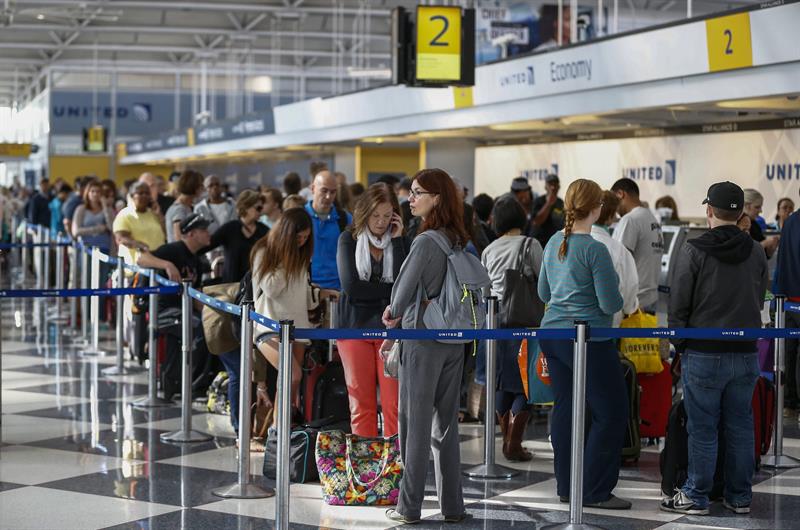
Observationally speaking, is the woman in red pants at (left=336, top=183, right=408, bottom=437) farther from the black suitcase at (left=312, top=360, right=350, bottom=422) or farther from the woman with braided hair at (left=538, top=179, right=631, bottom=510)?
the woman with braided hair at (left=538, top=179, right=631, bottom=510)

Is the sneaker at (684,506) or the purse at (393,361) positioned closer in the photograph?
the purse at (393,361)

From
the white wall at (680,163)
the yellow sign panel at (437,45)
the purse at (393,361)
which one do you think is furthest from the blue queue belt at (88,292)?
the white wall at (680,163)

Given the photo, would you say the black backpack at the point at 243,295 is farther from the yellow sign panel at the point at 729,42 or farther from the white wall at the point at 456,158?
the white wall at the point at 456,158

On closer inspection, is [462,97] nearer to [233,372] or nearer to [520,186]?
[520,186]

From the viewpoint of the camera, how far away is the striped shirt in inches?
211

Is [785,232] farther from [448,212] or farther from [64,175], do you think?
[64,175]

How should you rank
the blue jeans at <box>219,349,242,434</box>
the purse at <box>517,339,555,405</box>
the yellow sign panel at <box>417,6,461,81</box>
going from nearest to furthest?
the purse at <box>517,339,555,405</box> < the blue jeans at <box>219,349,242,434</box> < the yellow sign panel at <box>417,6,461,81</box>

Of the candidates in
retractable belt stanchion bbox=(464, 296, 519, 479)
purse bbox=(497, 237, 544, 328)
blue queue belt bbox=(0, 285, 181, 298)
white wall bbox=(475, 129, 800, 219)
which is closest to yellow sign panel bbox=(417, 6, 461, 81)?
white wall bbox=(475, 129, 800, 219)

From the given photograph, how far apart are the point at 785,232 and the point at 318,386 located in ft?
11.1

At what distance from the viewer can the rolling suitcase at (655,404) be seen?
6942 mm

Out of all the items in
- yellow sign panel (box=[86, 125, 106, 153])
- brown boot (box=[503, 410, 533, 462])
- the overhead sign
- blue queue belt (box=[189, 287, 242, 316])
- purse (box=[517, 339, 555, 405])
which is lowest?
brown boot (box=[503, 410, 533, 462])

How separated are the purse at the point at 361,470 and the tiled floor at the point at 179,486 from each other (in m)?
0.08

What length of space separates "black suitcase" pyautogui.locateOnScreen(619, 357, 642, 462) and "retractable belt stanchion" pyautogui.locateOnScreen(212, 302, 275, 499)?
2.02 m

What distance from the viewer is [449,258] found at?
202 inches
